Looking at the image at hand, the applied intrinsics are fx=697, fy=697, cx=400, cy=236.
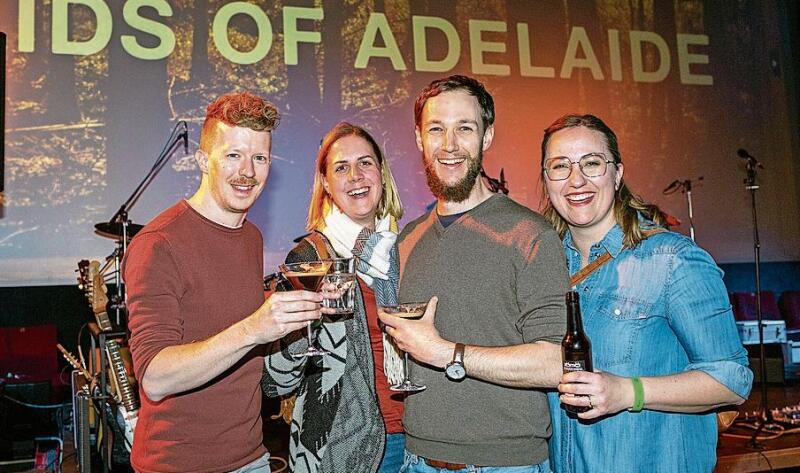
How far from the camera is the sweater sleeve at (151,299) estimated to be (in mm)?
1968

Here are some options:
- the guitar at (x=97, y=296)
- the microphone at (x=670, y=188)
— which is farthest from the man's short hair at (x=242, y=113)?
the microphone at (x=670, y=188)

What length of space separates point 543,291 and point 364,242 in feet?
2.58

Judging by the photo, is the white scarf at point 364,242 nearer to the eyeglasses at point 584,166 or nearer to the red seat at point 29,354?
the eyeglasses at point 584,166

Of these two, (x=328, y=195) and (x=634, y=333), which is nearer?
(x=634, y=333)

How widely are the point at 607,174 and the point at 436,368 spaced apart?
2.64ft

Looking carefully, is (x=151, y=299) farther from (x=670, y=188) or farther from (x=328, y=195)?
(x=670, y=188)

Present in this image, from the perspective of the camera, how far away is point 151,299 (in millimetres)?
2016

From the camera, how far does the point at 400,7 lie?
771 cm

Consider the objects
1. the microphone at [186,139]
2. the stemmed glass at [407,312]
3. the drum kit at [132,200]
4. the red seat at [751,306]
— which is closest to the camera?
the stemmed glass at [407,312]

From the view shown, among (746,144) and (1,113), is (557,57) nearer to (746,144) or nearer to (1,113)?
(746,144)

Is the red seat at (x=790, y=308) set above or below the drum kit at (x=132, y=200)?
below

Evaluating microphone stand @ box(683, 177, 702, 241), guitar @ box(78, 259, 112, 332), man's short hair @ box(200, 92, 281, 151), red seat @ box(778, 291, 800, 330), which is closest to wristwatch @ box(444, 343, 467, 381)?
man's short hair @ box(200, 92, 281, 151)

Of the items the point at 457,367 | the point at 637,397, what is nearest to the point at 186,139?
the point at 457,367

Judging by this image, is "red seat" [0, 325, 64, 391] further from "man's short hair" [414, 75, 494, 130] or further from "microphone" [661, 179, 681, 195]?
"microphone" [661, 179, 681, 195]
